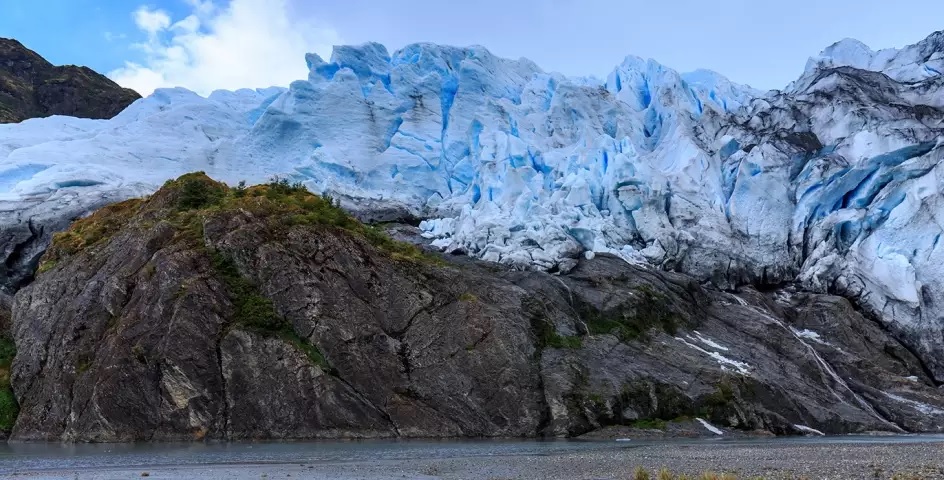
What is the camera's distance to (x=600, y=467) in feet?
65.0

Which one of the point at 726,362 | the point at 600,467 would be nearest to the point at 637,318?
the point at 726,362

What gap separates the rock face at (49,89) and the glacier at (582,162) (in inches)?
1403

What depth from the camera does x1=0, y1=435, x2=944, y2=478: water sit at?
2077 centimetres

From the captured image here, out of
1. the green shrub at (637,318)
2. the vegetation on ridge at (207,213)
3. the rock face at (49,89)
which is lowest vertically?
the green shrub at (637,318)

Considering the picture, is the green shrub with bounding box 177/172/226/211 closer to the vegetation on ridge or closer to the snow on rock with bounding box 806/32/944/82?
the vegetation on ridge

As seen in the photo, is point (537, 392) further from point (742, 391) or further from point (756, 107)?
point (756, 107)

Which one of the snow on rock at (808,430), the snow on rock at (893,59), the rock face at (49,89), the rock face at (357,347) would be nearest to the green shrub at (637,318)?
the rock face at (357,347)

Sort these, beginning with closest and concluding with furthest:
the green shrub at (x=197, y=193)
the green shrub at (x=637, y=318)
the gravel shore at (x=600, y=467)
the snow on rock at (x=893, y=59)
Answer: the gravel shore at (x=600, y=467), the green shrub at (x=637, y=318), the green shrub at (x=197, y=193), the snow on rock at (x=893, y=59)

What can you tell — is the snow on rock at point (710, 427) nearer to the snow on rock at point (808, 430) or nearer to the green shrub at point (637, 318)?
the snow on rock at point (808, 430)

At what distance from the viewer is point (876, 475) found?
15969 millimetres

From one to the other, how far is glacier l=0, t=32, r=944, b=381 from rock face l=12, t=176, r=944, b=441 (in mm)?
5995

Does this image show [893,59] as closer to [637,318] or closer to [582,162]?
[582,162]

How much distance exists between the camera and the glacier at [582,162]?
49.0 m

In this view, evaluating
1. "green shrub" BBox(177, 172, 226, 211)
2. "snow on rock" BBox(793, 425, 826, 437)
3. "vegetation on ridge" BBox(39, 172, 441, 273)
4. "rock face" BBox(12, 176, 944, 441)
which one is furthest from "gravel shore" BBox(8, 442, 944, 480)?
"green shrub" BBox(177, 172, 226, 211)
